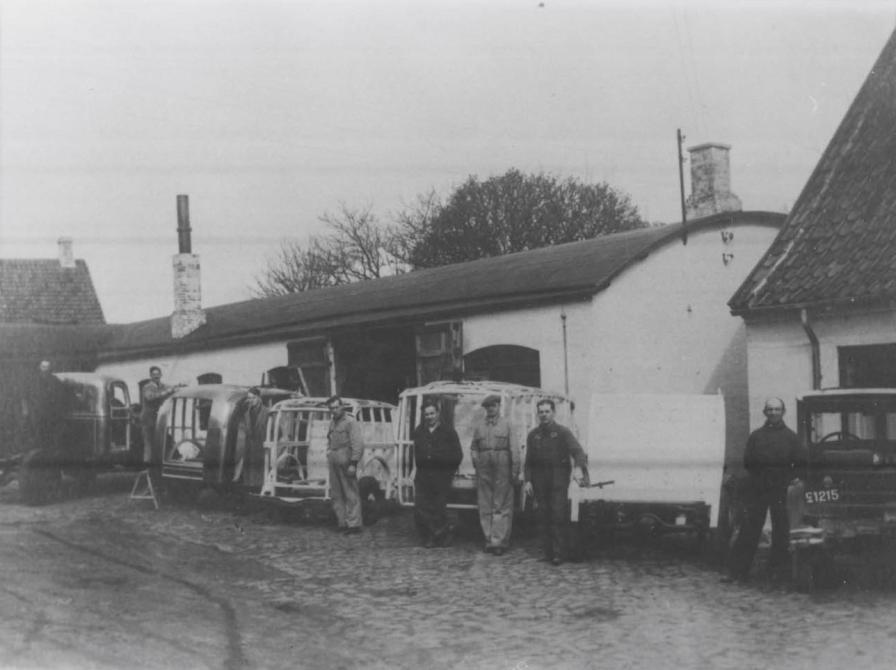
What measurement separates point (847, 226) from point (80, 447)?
494 inches

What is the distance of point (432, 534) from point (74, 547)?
4173 mm

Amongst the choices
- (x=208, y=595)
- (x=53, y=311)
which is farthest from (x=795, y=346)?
(x=53, y=311)

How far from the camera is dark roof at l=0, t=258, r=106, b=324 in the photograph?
3700 centimetres

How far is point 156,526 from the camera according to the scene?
47.7ft

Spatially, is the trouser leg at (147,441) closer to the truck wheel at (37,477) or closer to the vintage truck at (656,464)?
the truck wheel at (37,477)

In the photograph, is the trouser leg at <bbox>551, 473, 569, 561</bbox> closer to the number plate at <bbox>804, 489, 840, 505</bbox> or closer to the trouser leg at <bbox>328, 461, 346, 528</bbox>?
the number plate at <bbox>804, 489, 840, 505</bbox>

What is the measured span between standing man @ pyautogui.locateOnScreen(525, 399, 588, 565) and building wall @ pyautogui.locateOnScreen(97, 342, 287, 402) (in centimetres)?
1099

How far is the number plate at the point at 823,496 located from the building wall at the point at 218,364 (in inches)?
551

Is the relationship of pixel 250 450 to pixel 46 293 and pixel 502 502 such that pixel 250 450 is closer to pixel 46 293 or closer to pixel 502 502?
pixel 502 502

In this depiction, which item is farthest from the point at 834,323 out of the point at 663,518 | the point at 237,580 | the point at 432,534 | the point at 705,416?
the point at 237,580

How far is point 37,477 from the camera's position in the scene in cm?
1692

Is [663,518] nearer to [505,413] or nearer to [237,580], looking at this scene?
[505,413]

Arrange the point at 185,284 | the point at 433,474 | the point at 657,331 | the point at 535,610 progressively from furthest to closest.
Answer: the point at 185,284 → the point at 657,331 → the point at 433,474 → the point at 535,610

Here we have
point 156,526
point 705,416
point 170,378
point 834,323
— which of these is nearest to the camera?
point 705,416
